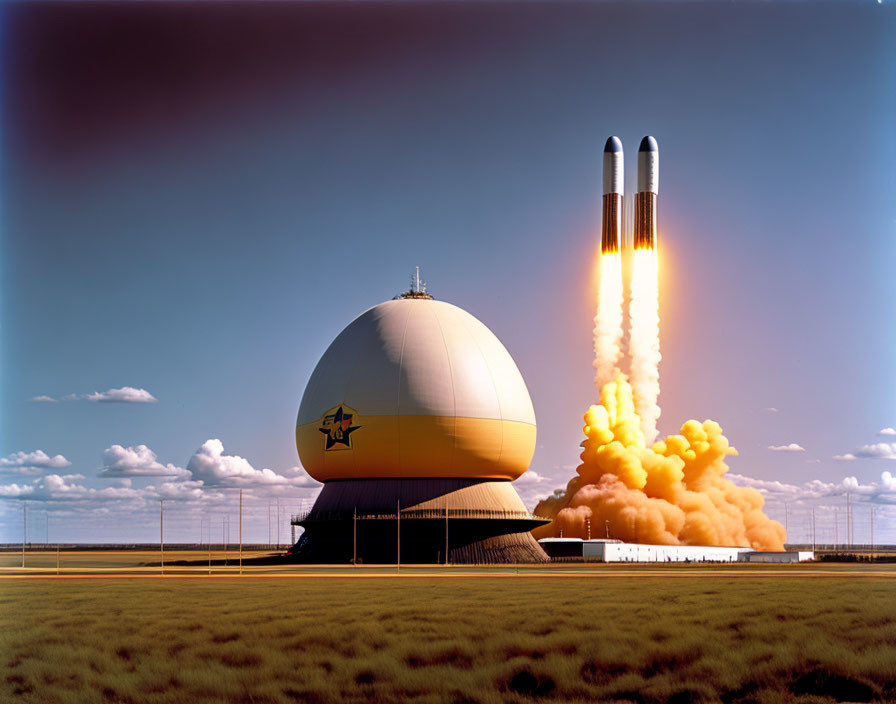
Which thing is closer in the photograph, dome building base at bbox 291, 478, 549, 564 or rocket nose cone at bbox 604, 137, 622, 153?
dome building base at bbox 291, 478, 549, 564

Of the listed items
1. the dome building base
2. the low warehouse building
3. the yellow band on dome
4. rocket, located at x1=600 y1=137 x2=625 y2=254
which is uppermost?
rocket, located at x1=600 y1=137 x2=625 y2=254

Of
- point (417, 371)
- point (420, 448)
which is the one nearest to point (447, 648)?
point (420, 448)

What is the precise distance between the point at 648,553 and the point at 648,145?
116ft

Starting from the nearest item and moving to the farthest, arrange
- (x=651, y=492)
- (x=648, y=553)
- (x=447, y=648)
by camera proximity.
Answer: (x=447, y=648), (x=648, y=553), (x=651, y=492)

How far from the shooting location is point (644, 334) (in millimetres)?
84000

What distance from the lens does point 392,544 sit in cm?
6606

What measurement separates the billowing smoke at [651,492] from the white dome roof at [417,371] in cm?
1407

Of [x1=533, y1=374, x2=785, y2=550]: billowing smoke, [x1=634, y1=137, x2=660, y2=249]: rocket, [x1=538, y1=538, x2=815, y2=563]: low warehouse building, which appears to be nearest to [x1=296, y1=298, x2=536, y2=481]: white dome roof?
[x1=538, y1=538, x2=815, y2=563]: low warehouse building

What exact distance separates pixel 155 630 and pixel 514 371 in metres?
47.8

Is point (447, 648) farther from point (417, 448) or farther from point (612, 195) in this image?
point (612, 195)

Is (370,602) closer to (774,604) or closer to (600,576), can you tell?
(774,604)

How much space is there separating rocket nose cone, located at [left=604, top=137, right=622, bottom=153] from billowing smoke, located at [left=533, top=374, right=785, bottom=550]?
20.3 m

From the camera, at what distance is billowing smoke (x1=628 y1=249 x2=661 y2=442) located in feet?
274

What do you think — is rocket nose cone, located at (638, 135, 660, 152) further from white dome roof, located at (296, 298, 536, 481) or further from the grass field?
the grass field
